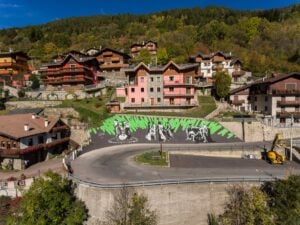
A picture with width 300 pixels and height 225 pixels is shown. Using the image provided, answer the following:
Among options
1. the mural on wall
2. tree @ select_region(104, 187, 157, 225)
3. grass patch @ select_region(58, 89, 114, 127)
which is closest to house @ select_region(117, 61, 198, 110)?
grass patch @ select_region(58, 89, 114, 127)

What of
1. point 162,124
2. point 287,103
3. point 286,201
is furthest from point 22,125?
point 287,103


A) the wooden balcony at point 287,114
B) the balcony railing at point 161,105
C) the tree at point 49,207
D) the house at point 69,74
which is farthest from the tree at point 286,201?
the house at point 69,74

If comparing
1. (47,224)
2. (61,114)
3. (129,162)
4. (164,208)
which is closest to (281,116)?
(129,162)

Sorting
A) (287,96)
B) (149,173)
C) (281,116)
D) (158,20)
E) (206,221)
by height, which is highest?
(158,20)

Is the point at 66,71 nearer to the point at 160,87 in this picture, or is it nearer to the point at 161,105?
the point at 160,87

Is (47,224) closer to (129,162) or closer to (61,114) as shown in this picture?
(129,162)

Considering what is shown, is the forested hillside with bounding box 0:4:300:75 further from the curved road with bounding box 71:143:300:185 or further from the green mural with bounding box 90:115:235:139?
the curved road with bounding box 71:143:300:185
